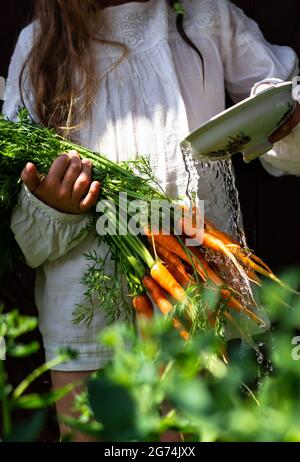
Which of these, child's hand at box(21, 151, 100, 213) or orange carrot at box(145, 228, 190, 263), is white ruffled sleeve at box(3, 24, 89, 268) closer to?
child's hand at box(21, 151, 100, 213)

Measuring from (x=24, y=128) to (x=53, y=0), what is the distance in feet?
1.38

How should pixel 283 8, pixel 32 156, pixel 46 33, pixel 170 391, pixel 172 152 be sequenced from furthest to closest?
1. pixel 283 8
2. pixel 46 33
3. pixel 172 152
4. pixel 32 156
5. pixel 170 391

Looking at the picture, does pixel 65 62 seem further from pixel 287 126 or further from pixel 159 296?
pixel 159 296

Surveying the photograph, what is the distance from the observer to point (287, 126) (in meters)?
1.39

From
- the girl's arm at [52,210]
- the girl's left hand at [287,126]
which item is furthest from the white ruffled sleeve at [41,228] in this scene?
the girl's left hand at [287,126]

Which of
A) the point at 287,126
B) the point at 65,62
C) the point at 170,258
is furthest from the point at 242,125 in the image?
the point at 65,62

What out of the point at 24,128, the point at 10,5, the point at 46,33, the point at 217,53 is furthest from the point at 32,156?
the point at 10,5

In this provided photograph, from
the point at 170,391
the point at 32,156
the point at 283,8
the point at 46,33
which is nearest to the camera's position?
the point at 170,391

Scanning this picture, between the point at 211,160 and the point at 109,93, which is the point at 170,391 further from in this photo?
the point at 109,93

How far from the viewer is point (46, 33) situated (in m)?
1.58

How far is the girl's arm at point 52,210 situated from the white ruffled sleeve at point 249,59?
1.63ft

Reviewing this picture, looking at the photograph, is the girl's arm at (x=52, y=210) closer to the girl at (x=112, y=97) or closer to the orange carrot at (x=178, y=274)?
the girl at (x=112, y=97)

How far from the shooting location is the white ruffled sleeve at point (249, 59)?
161cm

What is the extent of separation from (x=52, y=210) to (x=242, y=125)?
1.27 feet
